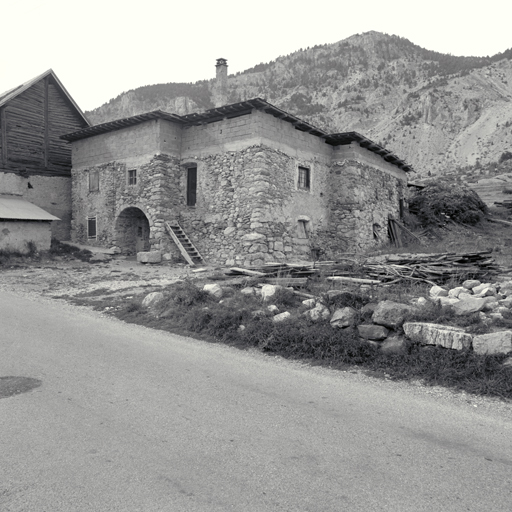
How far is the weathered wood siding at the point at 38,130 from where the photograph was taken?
2323cm

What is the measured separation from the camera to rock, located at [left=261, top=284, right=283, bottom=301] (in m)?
8.33

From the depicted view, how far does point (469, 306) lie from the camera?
6520 millimetres

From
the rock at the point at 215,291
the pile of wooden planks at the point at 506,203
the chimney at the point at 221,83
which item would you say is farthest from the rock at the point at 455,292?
the pile of wooden planks at the point at 506,203

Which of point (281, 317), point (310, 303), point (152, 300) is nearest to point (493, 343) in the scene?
point (310, 303)

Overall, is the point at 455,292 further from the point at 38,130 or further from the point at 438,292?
the point at 38,130

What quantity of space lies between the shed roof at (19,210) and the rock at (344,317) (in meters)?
17.0

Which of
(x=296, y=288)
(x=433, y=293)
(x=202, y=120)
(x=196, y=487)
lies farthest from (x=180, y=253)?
(x=196, y=487)

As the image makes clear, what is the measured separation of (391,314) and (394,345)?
20.7 inches

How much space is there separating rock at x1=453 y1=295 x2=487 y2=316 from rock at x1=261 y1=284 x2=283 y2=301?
316 centimetres

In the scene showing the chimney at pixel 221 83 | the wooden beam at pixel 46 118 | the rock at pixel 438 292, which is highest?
the chimney at pixel 221 83

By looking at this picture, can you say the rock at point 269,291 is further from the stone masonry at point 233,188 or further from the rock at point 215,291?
the stone masonry at point 233,188

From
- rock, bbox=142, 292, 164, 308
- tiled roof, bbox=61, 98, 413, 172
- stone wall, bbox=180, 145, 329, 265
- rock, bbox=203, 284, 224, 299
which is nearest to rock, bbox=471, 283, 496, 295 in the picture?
rock, bbox=203, 284, 224, 299

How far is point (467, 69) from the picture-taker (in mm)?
77312

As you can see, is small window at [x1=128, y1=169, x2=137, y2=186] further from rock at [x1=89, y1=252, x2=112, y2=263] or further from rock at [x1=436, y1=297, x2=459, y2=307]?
rock at [x1=436, y1=297, x2=459, y2=307]
